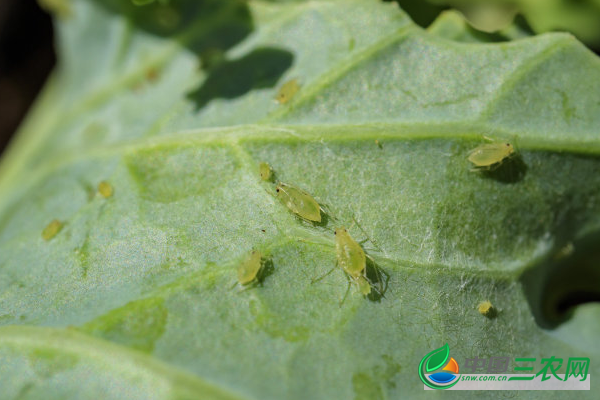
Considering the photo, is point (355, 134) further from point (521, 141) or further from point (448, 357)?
point (448, 357)

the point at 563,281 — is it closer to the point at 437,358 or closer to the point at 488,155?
the point at 488,155

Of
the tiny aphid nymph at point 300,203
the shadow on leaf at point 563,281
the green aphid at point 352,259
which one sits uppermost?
the tiny aphid nymph at point 300,203

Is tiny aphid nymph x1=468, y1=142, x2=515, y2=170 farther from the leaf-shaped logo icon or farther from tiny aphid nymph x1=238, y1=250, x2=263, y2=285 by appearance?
tiny aphid nymph x1=238, y1=250, x2=263, y2=285

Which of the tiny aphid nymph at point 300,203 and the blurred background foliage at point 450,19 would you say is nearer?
the tiny aphid nymph at point 300,203

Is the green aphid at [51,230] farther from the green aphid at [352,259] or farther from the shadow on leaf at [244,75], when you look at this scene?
the green aphid at [352,259]

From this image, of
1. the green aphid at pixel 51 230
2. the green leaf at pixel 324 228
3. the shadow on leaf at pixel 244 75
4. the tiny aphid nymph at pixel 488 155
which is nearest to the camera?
the green leaf at pixel 324 228

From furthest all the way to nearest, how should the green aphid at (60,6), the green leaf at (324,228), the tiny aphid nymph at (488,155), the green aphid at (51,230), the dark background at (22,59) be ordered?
1. the dark background at (22,59)
2. the green aphid at (60,6)
3. the green aphid at (51,230)
4. the tiny aphid nymph at (488,155)
5. the green leaf at (324,228)

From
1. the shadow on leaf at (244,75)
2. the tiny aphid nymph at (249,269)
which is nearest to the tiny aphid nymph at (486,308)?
the tiny aphid nymph at (249,269)
